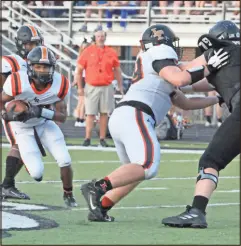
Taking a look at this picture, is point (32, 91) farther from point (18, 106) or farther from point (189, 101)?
point (189, 101)

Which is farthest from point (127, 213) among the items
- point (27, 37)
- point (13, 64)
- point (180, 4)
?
point (180, 4)

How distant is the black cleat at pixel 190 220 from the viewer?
268 inches

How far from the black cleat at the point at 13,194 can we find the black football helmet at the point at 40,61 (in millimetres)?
1112

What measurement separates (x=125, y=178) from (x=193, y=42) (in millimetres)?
16528

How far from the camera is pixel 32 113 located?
325 inches

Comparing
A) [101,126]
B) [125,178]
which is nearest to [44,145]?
[125,178]

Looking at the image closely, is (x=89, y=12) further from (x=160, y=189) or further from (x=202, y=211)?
(x=202, y=211)

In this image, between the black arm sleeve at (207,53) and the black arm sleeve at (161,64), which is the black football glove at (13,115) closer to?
the black arm sleeve at (161,64)

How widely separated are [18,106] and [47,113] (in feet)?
0.89

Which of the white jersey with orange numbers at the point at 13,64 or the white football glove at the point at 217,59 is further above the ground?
the white football glove at the point at 217,59

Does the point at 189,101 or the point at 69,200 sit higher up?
the point at 189,101

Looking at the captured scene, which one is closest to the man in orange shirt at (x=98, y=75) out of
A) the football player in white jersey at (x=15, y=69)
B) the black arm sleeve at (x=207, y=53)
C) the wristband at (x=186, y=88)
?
the football player in white jersey at (x=15, y=69)

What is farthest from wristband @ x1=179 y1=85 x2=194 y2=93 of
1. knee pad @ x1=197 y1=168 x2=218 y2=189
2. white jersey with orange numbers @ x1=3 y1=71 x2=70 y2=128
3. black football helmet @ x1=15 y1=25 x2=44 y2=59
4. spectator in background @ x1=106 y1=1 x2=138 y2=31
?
spectator in background @ x1=106 y1=1 x2=138 y2=31

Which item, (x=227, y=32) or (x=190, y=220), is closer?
(x=190, y=220)
